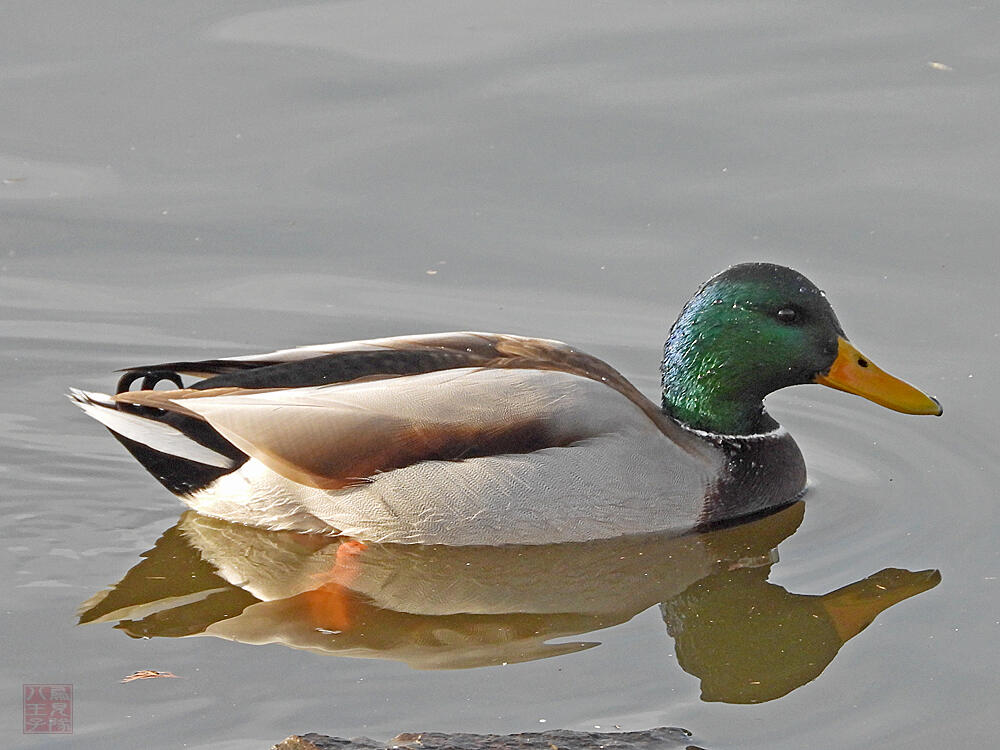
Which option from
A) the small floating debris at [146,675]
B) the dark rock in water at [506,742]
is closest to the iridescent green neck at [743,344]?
the dark rock in water at [506,742]

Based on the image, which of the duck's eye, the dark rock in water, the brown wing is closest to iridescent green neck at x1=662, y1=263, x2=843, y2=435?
the duck's eye

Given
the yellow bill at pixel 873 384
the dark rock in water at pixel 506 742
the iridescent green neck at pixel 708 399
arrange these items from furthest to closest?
the iridescent green neck at pixel 708 399, the yellow bill at pixel 873 384, the dark rock in water at pixel 506 742

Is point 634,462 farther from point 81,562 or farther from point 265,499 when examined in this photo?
point 81,562

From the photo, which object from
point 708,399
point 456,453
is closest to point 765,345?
point 708,399

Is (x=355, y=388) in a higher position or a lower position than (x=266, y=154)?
lower

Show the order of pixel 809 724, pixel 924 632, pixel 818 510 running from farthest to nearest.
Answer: pixel 818 510
pixel 924 632
pixel 809 724

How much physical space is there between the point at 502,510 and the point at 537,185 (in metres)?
3.29

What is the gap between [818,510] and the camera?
25.8ft

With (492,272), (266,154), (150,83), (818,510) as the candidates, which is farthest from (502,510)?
(150,83)

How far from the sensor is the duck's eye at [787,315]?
7.70m

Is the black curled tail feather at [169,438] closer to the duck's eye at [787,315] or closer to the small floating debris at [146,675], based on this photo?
the small floating debris at [146,675]

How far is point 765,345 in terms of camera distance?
7.75 m

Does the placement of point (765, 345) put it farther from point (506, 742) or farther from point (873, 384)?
point (506, 742)

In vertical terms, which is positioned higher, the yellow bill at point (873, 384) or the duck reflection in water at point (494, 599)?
the yellow bill at point (873, 384)
